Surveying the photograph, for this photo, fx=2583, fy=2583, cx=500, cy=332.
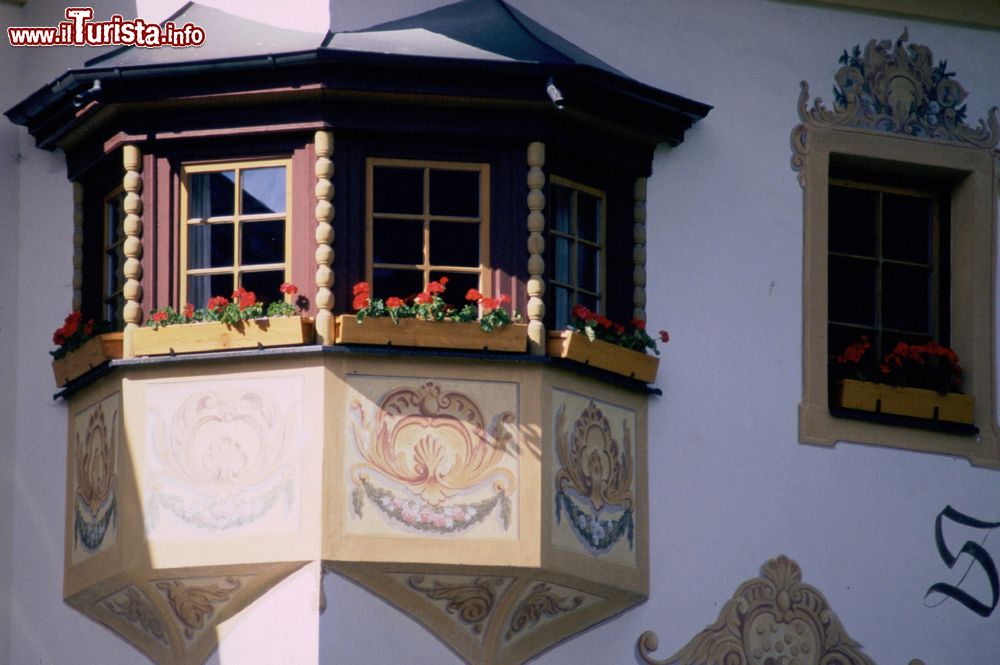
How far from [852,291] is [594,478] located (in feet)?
9.14

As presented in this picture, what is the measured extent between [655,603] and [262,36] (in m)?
4.36

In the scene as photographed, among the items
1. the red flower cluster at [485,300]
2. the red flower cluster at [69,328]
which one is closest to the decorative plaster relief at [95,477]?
the red flower cluster at [69,328]

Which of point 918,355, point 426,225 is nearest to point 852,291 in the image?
point 918,355

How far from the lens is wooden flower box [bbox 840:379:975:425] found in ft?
56.5

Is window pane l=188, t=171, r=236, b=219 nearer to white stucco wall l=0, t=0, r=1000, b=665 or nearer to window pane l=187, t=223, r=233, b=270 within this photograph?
window pane l=187, t=223, r=233, b=270

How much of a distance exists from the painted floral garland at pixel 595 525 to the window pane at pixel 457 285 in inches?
53.6

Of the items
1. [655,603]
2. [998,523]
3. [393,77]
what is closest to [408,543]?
[655,603]

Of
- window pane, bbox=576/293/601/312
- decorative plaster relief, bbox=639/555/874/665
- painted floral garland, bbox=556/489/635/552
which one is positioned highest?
window pane, bbox=576/293/601/312

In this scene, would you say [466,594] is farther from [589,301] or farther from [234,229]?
[234,229]

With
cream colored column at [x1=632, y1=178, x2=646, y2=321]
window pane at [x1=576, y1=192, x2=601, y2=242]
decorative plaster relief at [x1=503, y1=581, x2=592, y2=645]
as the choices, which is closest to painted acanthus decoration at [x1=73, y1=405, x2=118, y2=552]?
decorative plaster relief at [x1=503, y1=581, x2=592, y2=645]

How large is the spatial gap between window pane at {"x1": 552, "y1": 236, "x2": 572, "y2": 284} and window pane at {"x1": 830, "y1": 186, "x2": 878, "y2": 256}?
7.32ft

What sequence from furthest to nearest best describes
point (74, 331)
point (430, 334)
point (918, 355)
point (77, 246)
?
point (918, 355) → point (77, 246) → point (74, 331) → point (430, 334)

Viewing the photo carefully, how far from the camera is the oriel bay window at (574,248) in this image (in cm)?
1636

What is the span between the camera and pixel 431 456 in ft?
51.2
